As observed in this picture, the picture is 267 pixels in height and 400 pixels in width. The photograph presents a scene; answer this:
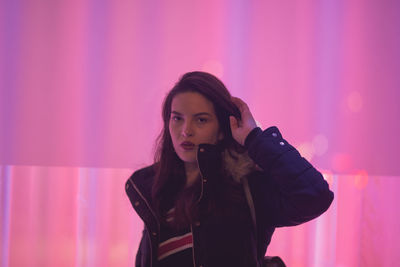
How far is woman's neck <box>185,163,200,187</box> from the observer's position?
0.84m

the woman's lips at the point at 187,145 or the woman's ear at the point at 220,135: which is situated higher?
the woman's ear at the point at 220,135

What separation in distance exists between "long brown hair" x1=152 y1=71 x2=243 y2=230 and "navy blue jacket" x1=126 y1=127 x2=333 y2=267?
0.03 m

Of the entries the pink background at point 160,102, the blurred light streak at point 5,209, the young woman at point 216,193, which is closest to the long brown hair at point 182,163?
the young woman at point 216,193

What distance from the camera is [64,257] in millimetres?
1305

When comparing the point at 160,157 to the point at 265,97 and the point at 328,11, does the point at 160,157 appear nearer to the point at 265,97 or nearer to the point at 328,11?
the point at 265,97

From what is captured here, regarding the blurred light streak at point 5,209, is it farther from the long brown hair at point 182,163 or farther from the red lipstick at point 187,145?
the red lipstick at point 187,145

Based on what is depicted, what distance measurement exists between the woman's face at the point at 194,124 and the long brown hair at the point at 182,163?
0.02 m

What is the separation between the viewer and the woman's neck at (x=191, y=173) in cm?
84

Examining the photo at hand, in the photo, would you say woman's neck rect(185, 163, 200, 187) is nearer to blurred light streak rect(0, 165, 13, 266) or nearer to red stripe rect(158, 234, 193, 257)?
red stripe rect(158, 234, 193, 257)

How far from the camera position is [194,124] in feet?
2.53

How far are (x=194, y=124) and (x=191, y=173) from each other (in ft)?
0.53

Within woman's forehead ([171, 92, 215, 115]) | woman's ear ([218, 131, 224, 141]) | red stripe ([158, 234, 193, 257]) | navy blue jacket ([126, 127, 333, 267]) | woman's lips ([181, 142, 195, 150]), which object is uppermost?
woman's forehead ([171, 92, 215, 115])

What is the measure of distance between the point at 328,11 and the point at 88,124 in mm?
1089

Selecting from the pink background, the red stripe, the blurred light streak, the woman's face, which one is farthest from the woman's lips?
the blurred light streak
